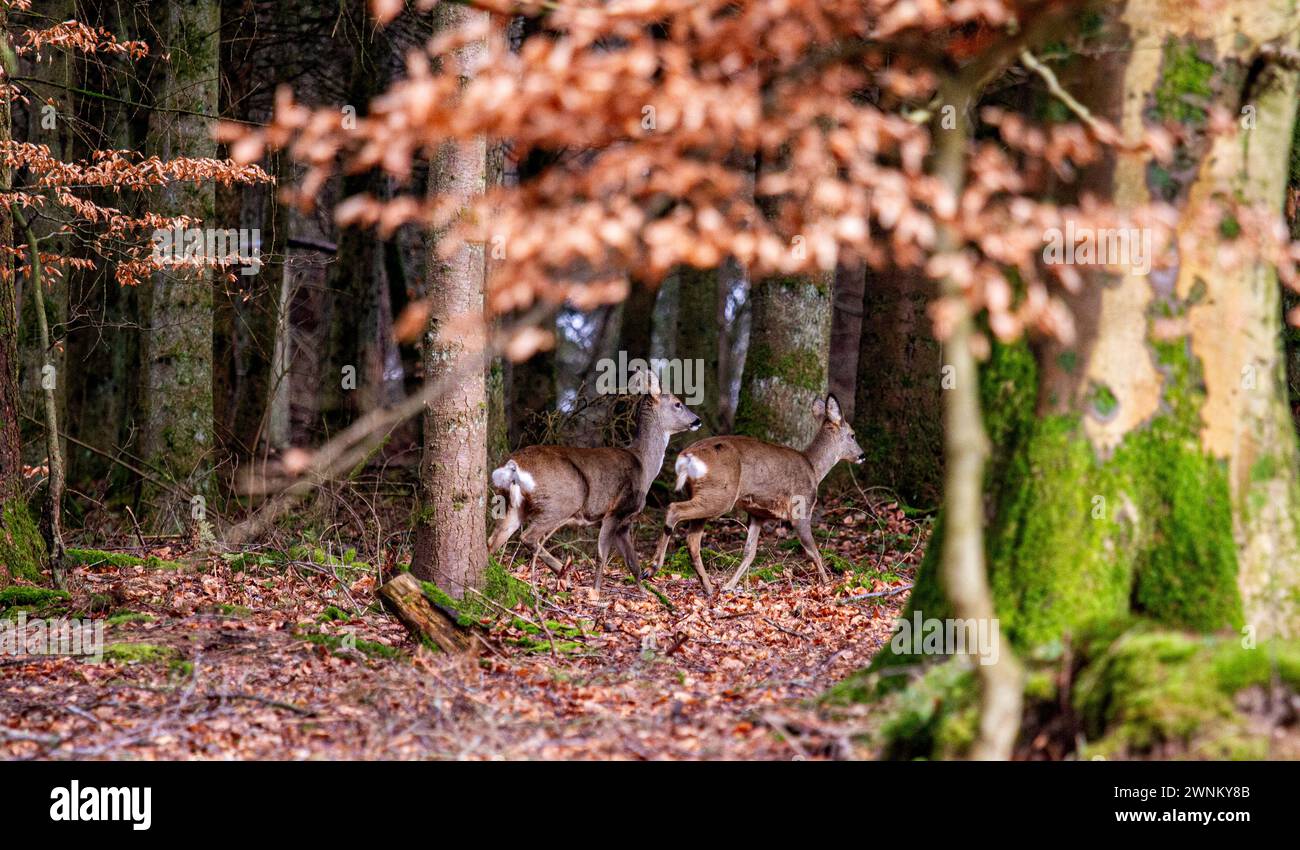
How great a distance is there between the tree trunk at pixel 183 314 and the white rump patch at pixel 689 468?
4488 millimetres

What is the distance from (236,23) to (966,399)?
46.3 feet

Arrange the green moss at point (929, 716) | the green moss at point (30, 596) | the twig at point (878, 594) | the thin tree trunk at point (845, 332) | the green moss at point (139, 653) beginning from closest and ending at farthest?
1. the green moss at point (929, 716)
2. the green moss at point (139, 653)
3. the green moss at point (30, 596)
4. the twig at point (878, 594)
5. the thin tree trunk at point (845, 332)

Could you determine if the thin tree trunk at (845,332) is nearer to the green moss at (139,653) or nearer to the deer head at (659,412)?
the deer head at (659,412)

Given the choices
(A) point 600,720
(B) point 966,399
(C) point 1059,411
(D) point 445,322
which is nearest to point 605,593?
(D) point 445,322

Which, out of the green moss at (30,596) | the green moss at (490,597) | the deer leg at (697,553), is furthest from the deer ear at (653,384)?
the green moss at (30,596)

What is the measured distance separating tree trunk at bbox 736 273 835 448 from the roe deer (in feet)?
4.68

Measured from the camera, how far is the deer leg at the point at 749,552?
39.7 feet

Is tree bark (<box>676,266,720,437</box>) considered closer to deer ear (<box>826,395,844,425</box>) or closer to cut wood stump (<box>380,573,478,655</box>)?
deer ear (<box>826,395,844,425</box>)

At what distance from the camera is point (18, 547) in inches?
371

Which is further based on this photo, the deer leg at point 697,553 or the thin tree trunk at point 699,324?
the thin tree trunk at point 699,324

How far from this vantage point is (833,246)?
4.62 m

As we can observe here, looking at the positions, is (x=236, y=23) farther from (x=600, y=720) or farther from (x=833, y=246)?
(x=833, y=246)

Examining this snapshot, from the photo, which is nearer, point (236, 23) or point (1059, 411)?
point (1059, 411)

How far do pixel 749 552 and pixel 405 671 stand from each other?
5653 millimetres
